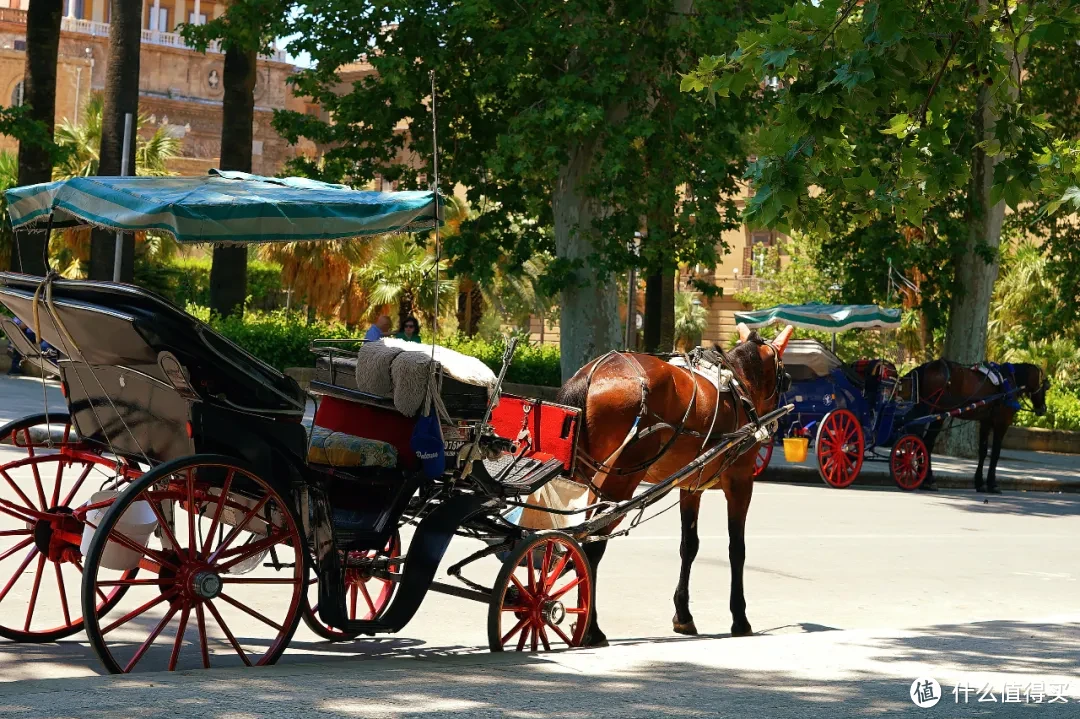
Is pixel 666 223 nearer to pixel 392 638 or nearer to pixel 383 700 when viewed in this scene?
pixel 392 638

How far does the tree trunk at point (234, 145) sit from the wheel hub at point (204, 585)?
20.4m

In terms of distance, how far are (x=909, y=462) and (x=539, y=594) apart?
14.7 metres

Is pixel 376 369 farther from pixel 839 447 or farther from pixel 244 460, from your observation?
pixel 839 447

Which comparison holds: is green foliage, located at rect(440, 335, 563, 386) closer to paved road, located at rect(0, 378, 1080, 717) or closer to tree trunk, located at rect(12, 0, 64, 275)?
tree trunk, located at rect(12, 0, 64, 275)

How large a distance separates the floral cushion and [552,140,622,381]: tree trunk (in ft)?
50.9

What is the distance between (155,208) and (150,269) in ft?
92.4

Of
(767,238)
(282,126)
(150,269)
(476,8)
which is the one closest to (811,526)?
(476,8)

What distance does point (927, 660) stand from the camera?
702 cm

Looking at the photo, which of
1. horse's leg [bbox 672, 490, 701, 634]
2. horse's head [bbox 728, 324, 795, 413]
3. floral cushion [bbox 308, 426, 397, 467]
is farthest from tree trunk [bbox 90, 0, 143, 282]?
floral cushion [bbox 308, 426, 397, 467]

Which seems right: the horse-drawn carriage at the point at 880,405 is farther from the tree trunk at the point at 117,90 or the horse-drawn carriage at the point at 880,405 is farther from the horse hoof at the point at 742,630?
the tree trunk at the point at 117,90

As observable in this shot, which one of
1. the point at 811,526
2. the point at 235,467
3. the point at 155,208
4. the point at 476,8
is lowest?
the point at 811,526

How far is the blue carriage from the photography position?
19844 millimetres

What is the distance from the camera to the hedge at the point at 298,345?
1022 inches

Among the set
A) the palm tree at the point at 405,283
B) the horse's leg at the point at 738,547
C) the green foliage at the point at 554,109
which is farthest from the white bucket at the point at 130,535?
the palm tree at the point at 405,283
